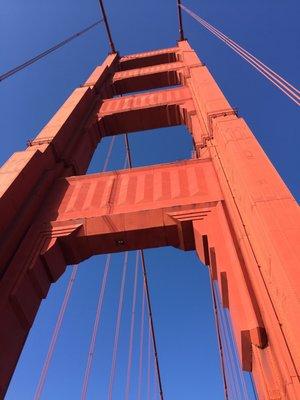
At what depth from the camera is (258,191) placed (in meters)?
5.57

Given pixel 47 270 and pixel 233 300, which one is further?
pixel 47 270

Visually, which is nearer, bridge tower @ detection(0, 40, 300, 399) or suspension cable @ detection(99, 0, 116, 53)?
bridge tower @ detection(0, 40, 300, 399)

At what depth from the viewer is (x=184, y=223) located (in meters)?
6.50

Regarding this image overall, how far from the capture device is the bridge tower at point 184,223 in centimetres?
432

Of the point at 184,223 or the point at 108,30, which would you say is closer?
the point at 184,223

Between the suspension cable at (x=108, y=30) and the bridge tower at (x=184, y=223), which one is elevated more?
the suspension cable at (x=108, y=30)

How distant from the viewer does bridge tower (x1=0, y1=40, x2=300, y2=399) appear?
170 inches

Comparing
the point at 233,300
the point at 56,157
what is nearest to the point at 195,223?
the point at 233,300

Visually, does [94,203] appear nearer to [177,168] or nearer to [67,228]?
[67,228]

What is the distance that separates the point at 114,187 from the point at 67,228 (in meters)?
1.46

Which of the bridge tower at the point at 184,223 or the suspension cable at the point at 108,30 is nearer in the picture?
the bridge tower at the point at 184,223

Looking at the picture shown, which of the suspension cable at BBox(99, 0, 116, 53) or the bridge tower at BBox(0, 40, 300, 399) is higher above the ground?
the suspension cable at BBox(99, 0, 116, 53)

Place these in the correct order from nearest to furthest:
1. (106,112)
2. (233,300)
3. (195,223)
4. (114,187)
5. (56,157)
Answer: (233,300)
(195,223)
(114,187)
(56,157)
(106,112)

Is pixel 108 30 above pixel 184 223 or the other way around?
above
